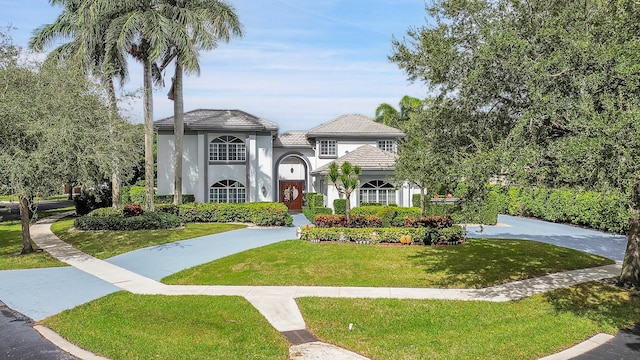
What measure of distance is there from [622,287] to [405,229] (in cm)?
751

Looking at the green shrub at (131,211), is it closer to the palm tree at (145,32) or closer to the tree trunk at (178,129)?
the palm tree at (145,32)

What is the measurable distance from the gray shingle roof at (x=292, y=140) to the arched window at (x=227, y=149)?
323 centimetres

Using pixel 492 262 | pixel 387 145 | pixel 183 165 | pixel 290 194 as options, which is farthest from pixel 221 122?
pixel 492 262

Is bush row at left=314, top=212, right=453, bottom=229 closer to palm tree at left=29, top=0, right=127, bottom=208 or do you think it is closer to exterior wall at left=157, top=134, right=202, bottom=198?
palm tree at left=29, top=0, right=127, bottom=208

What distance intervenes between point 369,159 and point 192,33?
13283mm

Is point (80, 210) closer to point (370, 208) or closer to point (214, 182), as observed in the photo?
point (214, 182)

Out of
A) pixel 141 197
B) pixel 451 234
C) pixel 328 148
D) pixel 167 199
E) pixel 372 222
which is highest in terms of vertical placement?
pixel 328 148

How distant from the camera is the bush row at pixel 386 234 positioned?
56.3 feet

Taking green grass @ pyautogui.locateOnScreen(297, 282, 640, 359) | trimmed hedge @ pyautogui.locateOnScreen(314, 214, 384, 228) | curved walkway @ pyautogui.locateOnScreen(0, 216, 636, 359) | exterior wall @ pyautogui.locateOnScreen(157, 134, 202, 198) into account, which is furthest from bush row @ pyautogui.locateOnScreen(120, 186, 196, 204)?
green grass @ pyautogui.locateOnScreen(297, 282, 640, 359)

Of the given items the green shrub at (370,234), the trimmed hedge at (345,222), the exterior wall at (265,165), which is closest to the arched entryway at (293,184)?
the exterior wall at (265,165)

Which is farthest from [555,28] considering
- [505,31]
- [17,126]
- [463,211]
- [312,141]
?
[312,141]

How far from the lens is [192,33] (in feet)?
81.3

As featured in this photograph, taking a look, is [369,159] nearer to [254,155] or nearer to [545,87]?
[254,155]

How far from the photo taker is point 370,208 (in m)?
22.9
